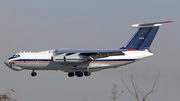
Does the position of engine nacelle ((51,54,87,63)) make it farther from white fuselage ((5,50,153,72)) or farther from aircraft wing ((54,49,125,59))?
white fuselage ((5,50,153,72))

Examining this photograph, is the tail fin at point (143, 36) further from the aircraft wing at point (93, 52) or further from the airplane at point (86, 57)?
the aircraft wing at point (93, 52)

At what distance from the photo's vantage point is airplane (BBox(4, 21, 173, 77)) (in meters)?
17.8

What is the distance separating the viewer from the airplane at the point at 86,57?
1783 cm

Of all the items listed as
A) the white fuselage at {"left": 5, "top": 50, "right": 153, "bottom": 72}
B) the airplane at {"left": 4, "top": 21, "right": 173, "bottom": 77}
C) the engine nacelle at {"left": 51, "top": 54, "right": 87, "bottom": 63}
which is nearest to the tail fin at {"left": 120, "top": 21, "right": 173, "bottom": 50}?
the airplane at {"left": 4, "top": 21, "right": 173, "bottom": 77}

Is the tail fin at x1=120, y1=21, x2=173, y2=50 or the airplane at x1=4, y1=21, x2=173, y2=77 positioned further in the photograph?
the tail fin at x1=120, y1=21, x2=173, y2=50

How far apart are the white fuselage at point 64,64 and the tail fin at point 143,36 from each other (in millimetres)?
525

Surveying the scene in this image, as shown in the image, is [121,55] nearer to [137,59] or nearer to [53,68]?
[137,59]

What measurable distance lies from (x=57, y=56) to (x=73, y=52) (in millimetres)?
1076

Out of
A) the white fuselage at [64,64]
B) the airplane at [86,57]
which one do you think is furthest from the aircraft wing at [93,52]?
the white fuselage at [64,64]

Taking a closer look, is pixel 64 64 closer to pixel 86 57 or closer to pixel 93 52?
pixel 86 57

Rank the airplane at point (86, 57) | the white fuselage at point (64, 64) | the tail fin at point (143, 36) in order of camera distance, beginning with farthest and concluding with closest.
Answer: the tail fin at point (143, 36)
the white fuselage at point (64, 64)
the airplane at point (86, 57)

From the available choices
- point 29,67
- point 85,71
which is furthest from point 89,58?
point 29,67

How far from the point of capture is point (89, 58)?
60.3 feet

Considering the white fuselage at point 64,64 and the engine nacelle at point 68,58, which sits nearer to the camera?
the engine nacelle at point 68,58
